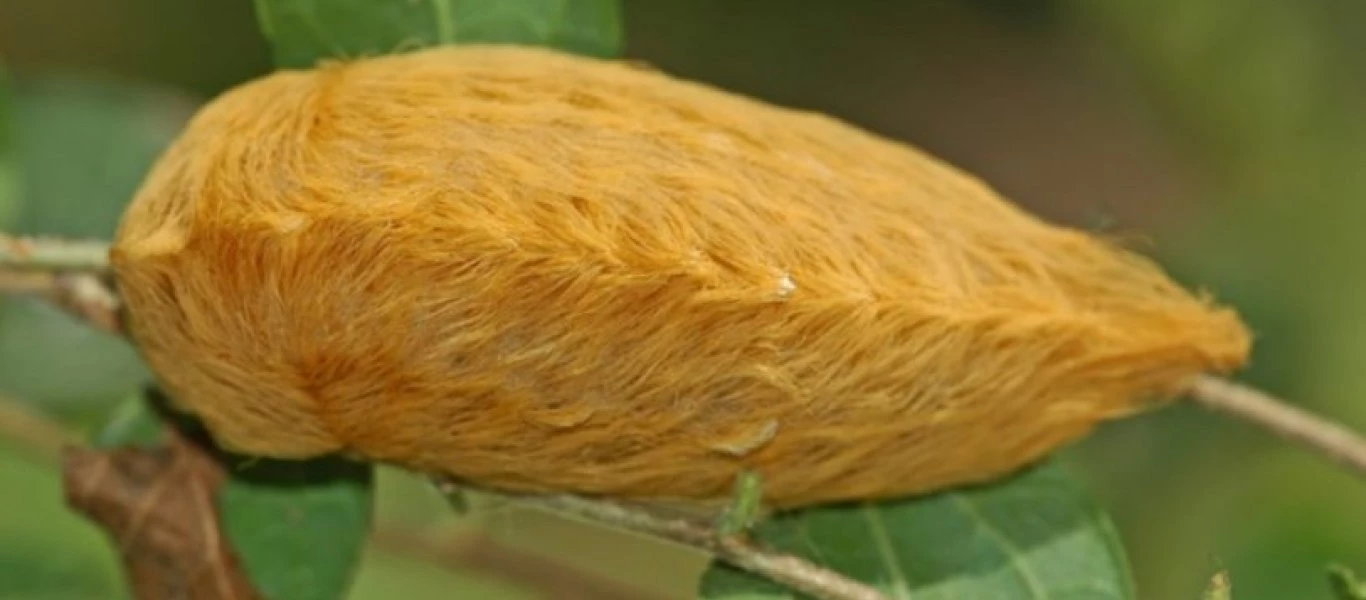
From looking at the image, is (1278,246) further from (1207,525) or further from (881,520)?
(881,520)

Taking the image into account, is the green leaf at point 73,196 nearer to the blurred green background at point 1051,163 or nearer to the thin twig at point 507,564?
the blurred green background at point 1051,163

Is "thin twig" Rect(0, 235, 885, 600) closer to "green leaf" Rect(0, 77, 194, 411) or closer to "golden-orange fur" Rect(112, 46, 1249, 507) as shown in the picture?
"golden-orange fur" Rect(112, 46, 1249, 507)

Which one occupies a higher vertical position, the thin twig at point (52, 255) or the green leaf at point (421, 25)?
the green leaf at point (421, 25)

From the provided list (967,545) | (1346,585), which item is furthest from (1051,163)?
(1346,585)

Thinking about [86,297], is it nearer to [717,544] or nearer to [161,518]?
[161,518]

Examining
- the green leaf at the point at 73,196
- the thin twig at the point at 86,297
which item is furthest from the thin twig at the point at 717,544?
the green leaf at the point at 73,196

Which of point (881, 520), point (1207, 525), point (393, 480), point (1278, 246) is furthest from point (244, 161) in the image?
point (1278, 246)

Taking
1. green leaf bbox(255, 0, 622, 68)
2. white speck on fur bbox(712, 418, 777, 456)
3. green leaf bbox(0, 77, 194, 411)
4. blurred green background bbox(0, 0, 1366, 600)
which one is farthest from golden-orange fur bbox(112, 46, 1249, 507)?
green leaf bbox(0, 77, 194, 411)
